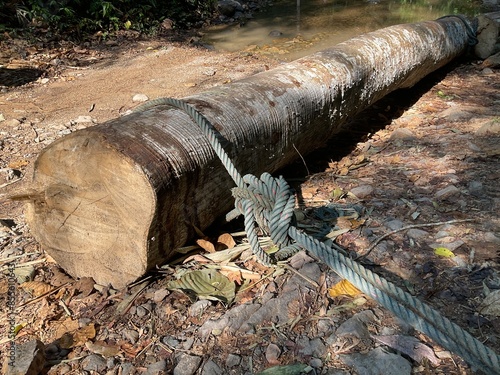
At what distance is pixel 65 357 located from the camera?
5.84ft

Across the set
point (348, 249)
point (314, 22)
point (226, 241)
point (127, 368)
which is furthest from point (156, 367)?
point (314, 22)

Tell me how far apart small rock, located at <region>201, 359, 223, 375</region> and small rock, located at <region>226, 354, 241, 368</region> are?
0.04 m

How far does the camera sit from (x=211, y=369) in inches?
62.8

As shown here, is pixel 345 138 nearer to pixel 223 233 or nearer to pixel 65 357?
pixel 223 233

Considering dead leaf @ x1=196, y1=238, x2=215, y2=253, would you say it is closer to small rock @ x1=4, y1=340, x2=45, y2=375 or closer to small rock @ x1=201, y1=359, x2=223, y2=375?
small rock @ x1=201, y1=359, x2=223, y2=375

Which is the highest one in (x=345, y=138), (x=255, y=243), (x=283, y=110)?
(x=283, y=110)

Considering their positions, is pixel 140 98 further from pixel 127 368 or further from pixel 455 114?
pixel 127 368

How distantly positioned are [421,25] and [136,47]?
4.22 m

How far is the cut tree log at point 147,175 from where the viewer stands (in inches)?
73.6

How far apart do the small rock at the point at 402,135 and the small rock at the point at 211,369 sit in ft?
8.08

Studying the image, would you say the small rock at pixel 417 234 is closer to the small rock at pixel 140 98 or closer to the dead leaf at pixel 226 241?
the dead leaf at pixel 226 241

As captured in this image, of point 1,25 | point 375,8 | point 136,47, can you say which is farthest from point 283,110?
point 375,8

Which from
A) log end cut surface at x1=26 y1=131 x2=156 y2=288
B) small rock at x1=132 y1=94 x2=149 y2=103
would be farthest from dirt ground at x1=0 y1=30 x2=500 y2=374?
small rock at x1=132 y1=94 x2=149 y2=103

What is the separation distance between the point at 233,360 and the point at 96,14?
23.8 ft
